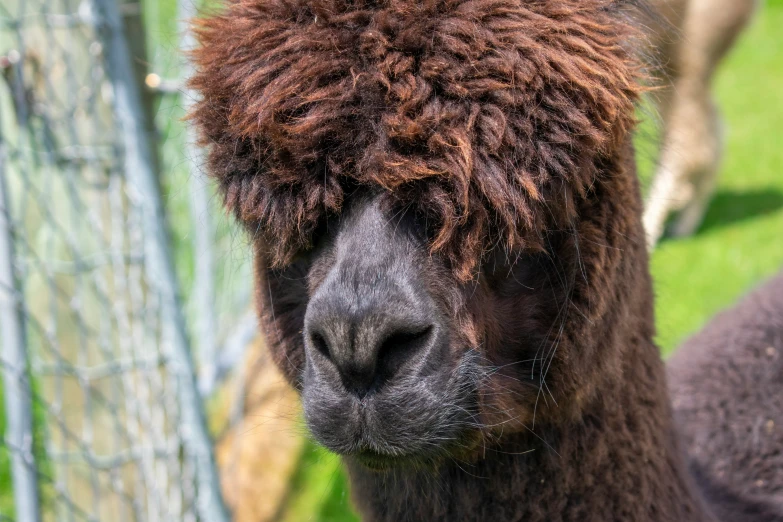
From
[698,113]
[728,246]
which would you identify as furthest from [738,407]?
[698,113]

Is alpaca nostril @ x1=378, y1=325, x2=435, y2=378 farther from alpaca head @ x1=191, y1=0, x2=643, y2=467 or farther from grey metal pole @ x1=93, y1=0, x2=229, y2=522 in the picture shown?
grey metal pole @ x1=93, y1=0, x2=229, y2=522

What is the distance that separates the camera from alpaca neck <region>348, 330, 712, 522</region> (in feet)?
7.39

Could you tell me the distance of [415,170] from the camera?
188 centimetres

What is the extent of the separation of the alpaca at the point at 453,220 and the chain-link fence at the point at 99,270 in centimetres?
146

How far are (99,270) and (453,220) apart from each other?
252 centimetres

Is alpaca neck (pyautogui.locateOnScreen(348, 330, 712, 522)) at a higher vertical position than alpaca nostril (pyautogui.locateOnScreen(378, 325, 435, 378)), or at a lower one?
lower

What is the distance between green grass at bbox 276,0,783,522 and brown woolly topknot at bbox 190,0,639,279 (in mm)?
685

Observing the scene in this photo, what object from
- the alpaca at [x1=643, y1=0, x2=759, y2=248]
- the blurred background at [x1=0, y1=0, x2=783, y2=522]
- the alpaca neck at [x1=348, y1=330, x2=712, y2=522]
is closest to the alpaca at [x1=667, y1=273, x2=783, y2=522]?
the blurred background at [x1=0, y1=0, x2=783, y2=522]

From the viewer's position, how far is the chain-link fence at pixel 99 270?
360 cm

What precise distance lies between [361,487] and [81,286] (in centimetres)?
211

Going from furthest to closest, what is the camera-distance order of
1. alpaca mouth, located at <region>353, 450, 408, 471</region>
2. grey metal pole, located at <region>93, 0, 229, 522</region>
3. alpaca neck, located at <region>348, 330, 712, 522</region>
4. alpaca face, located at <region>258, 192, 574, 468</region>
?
grey metal pole, located at <region>93, 0, 229, 522</region> → alpaca neck, located at <region>348, 330, 712, 522</region> → alpaca mouth, located at <region>353, 450, 408, 471</region> → alpaca face, located at <region>258, 192, 574, 468</region>

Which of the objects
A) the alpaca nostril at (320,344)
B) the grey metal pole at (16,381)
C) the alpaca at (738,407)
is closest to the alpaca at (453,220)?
the alpaca nostril at (320,344)

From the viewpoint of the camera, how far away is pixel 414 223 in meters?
1.97

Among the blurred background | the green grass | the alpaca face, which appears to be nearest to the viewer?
the alpaca face
